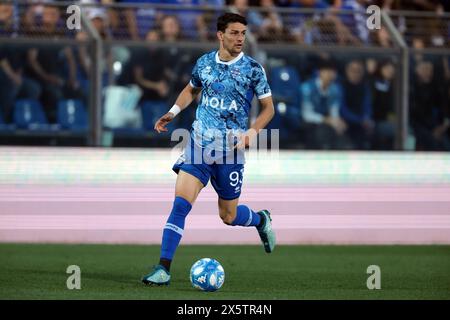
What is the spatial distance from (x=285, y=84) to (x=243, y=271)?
4133mm

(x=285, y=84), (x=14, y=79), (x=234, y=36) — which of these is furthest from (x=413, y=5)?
(x=234, y=36)

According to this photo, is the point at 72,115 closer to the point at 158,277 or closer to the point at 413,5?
the point at 158,277

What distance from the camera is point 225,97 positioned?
9.87m

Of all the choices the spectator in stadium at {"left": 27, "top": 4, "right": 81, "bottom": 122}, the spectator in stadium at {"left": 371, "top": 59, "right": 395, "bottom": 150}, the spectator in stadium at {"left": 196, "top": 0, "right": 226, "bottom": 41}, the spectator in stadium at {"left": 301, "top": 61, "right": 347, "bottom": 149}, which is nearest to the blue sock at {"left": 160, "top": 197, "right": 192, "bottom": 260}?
the spectator in stadium at {"left": 27, "top": 4, "right": 81, "bottom": 122}

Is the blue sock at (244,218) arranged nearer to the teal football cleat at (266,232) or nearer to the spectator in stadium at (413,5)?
the teal football cleat at (266,232)

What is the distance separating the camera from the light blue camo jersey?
388 inches

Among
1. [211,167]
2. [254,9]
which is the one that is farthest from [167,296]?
[254,9]

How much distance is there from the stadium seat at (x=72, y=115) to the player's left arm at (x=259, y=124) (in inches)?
190

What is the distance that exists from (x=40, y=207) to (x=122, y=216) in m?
1.03

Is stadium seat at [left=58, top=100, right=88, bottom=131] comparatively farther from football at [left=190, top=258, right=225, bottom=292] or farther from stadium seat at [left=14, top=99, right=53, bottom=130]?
football at [left=190, top=258, right=225, bottom=292]

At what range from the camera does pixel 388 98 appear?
1505 cm

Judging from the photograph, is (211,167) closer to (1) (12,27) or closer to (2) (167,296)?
(2) (167,296)

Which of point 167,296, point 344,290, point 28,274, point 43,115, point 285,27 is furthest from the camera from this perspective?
point 285,27

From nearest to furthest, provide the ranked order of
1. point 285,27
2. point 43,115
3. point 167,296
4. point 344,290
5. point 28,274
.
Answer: point 167,296
point 344,290
point 28,274
point 43,115
point 285,27
